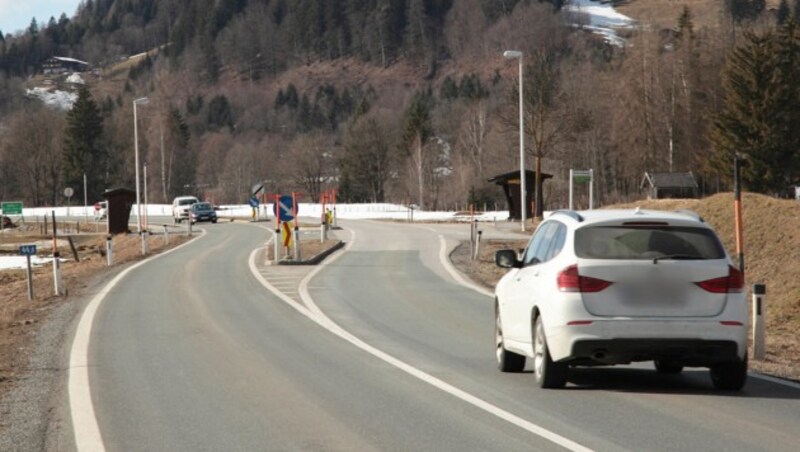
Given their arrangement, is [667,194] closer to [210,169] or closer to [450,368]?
[450,368]

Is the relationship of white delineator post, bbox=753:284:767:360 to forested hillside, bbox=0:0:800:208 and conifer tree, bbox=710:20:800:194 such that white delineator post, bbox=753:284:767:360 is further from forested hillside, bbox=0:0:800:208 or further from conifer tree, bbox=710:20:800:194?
conifer tree, bbox=710:20:800:194

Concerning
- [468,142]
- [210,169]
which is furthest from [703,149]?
[210,169]

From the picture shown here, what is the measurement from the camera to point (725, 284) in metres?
10.1

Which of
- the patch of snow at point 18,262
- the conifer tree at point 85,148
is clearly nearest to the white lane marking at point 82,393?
the patch of snow at point 18,262

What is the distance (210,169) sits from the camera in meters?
166

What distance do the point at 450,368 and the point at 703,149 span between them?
72555 mm

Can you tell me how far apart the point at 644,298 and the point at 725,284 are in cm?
75

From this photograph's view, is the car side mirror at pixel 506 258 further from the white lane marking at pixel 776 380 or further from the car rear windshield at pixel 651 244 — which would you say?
the white lane marking at pixel 776 380

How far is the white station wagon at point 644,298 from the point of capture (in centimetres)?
1002

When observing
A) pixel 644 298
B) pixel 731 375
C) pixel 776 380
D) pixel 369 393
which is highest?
pixel 644 298

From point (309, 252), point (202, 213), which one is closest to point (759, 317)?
point (309, 252)

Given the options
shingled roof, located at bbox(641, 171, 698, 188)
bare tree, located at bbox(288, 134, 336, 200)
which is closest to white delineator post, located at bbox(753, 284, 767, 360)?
shingled roof, located at bbox(641, 171, 698, 188)

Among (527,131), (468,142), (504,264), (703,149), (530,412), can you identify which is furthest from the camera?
(468,142)

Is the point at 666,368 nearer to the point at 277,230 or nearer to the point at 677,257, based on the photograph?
the point at 677,257
